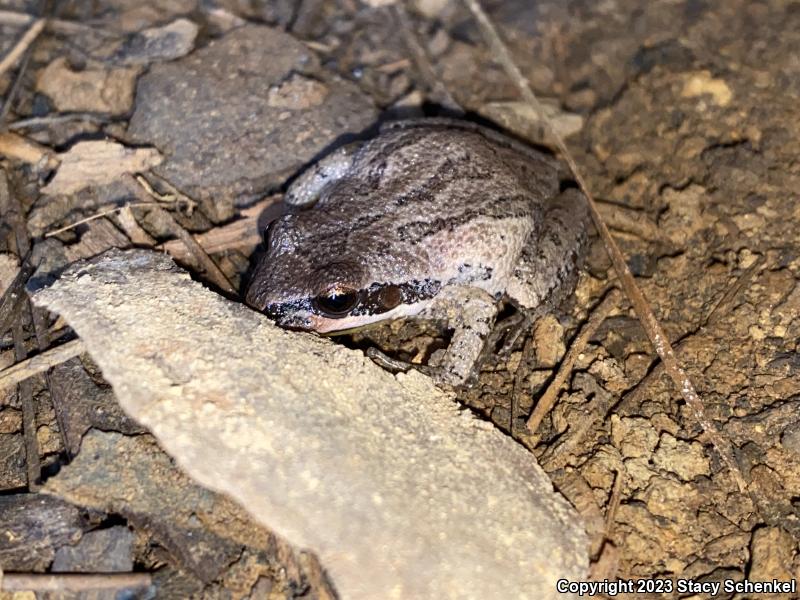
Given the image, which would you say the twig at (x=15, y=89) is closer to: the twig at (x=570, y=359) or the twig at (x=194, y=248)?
the twig at (x=194, y=248)

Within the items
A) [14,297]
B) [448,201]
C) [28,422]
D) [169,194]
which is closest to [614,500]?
[448,201]

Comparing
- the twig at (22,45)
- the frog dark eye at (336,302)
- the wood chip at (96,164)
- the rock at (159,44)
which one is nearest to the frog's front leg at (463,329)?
the frog dark eye at (336,302)

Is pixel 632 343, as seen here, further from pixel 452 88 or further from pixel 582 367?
pixel 452 88

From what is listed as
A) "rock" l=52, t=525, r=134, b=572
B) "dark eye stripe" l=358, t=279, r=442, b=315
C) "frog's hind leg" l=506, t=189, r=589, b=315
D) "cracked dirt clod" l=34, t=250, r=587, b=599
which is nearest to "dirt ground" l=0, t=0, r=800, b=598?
"rock" l=52, t=525, r=134, b=572

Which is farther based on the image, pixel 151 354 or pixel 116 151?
pixel 116 151

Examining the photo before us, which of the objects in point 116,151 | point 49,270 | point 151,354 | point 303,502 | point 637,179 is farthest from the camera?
point 637,179

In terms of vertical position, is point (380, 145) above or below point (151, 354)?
above

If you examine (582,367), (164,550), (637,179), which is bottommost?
(164,550)

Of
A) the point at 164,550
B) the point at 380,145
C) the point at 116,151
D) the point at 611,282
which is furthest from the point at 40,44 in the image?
the point at 611,282
